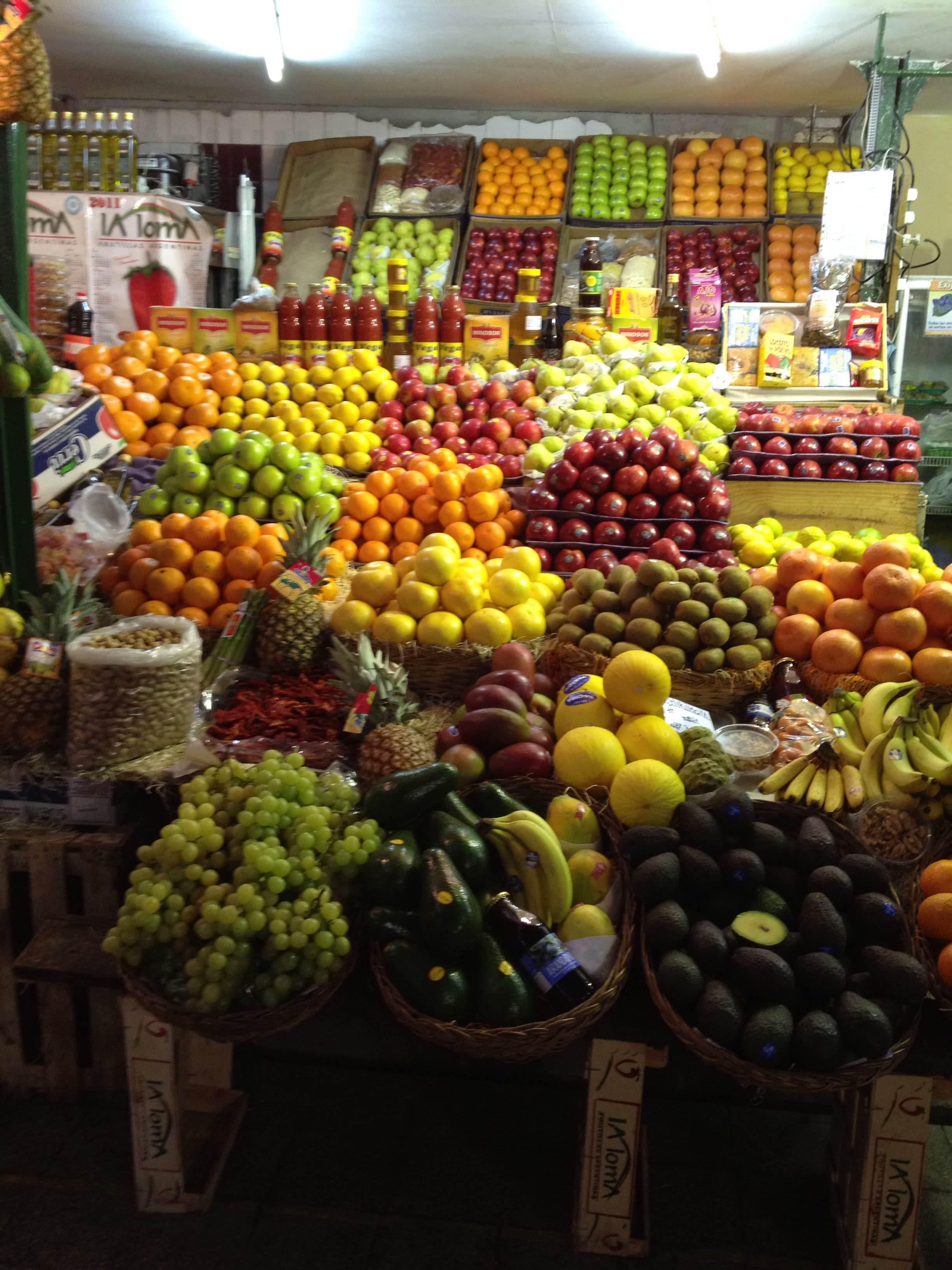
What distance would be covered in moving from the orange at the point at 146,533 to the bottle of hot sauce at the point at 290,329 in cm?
160

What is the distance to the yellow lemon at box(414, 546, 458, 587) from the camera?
277 cm

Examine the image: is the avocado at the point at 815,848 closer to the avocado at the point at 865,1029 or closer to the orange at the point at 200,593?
the avocado at the point at 865,1029

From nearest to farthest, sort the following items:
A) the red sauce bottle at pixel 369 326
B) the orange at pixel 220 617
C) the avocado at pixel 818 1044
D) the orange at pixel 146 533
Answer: the avocado at pixel 818 1044
the orange at pixel 220 617
the orange at pixel 146 533
the red sauce bottle at pixel 369 326

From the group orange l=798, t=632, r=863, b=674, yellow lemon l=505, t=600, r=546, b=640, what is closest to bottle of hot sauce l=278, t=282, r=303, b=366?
yellow lemon l=505, t=600, r=546, b=640

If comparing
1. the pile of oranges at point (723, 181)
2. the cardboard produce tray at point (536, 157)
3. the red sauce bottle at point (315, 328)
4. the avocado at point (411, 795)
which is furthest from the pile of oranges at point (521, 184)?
the avocado at point (411, 795)

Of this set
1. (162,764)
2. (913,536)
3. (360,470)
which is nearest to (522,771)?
(162,764)

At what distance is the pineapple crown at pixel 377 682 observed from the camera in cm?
241

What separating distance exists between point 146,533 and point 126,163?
16.2 ft

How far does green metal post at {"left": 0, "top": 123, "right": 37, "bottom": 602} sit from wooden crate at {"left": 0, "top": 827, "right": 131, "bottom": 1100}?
2.95 ft

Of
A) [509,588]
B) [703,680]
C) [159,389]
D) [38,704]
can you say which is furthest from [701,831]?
[159,389]

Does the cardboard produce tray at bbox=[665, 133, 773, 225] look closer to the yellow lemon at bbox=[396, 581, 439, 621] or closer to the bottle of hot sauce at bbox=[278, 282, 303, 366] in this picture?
the bottle of hot sauce at bbox=[278, 282, 303, 366]

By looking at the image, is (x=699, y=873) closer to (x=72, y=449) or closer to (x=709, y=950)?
(x=709, y=950)

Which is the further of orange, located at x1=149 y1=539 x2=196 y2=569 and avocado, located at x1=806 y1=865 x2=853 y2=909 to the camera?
orange, located at x1=149 y1=539 x2=196 y2=569

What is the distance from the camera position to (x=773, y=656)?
2670 millimetres
